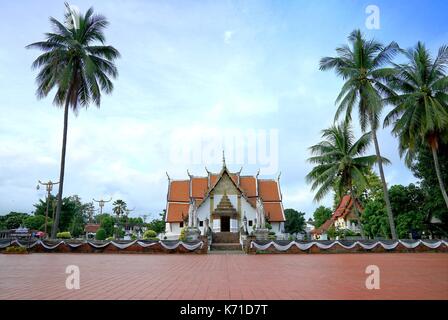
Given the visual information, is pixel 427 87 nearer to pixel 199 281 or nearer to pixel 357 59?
pixel 357 59

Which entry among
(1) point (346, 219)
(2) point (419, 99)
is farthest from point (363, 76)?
(1) point (346, 219)

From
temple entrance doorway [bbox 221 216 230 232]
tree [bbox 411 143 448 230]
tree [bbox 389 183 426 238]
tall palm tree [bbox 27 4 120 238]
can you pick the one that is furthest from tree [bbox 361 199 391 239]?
tall palm tree [bbox 27 4 120 238]

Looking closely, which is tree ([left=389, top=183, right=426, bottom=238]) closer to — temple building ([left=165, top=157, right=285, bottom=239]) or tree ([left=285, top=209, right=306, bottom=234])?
temple building ([left=165, top=157, right=285, bottom=239])

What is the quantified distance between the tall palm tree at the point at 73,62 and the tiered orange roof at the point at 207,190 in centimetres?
1422

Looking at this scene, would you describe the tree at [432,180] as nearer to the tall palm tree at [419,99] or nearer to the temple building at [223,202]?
the tall palm tree at [419,99]

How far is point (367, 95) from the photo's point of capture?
848 inches

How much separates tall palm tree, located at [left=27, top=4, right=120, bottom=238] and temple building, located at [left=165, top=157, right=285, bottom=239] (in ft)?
38.5

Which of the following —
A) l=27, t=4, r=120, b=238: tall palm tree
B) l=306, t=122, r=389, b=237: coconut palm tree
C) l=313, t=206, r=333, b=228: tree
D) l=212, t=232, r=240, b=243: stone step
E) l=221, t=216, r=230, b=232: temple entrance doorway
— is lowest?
l=212, t=232, r=240, b=243: stone step

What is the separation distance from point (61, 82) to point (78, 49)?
8.43 feet

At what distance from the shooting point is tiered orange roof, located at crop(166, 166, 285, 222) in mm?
33406

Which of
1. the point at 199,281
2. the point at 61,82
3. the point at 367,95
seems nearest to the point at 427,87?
the point at 367,95

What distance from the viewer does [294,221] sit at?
57000 millimetres

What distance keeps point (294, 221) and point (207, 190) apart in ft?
91.6

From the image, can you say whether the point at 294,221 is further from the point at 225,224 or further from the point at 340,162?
the point at 340,162
